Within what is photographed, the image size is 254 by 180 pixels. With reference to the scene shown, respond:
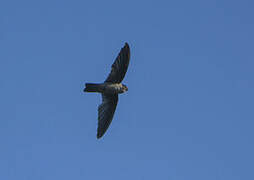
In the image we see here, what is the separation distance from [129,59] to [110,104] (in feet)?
11.1

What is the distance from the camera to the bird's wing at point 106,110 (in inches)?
1049

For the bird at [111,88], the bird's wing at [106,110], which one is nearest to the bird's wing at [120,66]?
the bird at [111,88]

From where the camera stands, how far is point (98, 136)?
86.3 feet

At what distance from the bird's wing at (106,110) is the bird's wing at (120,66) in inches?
54.1

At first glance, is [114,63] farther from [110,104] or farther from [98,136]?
[98,136]

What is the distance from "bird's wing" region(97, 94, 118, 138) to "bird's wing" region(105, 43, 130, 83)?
1.37 metres

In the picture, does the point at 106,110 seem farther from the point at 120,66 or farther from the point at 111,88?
the point at 120,66

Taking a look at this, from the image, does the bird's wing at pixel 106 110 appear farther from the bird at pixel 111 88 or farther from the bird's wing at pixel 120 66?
the bird's wing at pixel 120 66

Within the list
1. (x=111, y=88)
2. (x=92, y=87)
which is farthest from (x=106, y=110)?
(x=92, y=87)

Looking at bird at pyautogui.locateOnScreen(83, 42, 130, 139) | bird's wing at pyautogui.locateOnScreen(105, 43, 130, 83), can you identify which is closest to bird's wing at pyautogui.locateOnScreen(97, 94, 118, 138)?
bird at pyautogui.locateOnScreen(83, 42, 130, 139)

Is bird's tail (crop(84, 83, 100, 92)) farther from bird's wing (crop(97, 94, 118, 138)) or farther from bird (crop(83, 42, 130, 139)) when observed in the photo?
bird's wing (crop(97, 94, 118, 138))

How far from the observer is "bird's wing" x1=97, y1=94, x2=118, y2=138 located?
26.7m

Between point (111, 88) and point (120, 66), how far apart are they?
4.54 ft

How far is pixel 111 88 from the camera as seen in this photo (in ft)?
84.0
